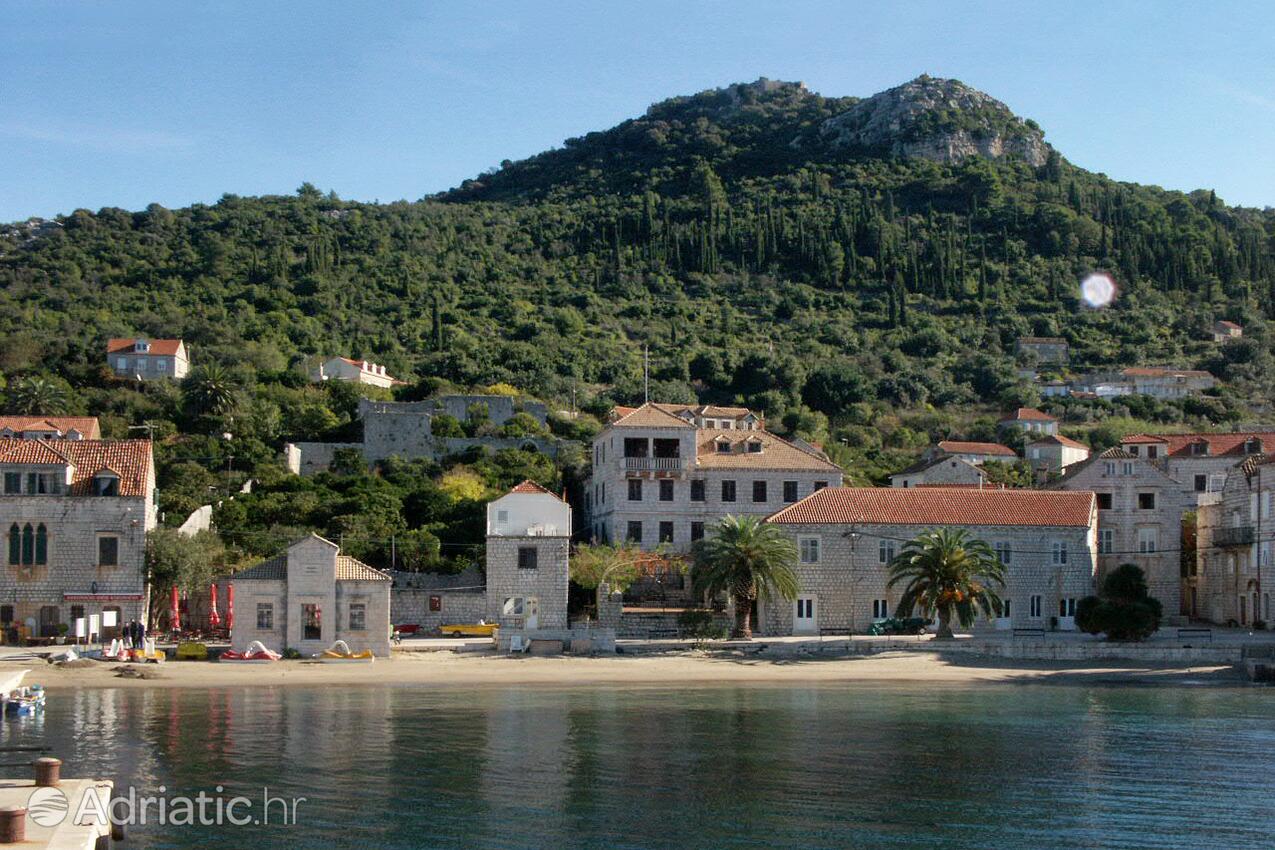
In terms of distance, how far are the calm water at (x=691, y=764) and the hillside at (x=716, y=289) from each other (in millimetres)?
38483

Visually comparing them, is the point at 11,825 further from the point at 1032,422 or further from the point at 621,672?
the point at 1032,422

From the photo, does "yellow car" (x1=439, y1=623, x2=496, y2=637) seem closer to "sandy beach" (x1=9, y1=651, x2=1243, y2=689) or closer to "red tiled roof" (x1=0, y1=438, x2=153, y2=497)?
"sandy beach" (x1=9, y1=651, x2=1243, y2=689)

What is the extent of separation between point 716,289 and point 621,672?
97479 millimetres

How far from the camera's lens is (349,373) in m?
91.9

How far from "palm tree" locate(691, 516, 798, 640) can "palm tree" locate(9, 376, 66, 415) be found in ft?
141

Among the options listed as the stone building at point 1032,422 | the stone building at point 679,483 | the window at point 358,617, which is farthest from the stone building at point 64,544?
the stone building at point 1032,422

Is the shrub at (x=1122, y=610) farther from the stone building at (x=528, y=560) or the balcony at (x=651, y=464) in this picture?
the stone building at (x=528, y=560)

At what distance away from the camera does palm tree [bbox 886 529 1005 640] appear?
4947cm

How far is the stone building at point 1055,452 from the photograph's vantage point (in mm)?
86125

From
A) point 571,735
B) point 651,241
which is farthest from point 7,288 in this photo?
point 571,735

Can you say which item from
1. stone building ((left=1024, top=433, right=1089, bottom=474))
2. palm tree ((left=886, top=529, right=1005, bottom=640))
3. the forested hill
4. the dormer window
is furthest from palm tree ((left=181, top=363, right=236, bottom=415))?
stone building ((left=1024, top=433, right=1089, bottom=474))

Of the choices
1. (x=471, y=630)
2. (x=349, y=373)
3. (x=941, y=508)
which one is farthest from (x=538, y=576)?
(x=349, y=373)

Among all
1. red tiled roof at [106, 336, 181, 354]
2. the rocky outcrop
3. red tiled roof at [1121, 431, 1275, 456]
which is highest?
the rocky outcrop

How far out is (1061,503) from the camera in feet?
185
